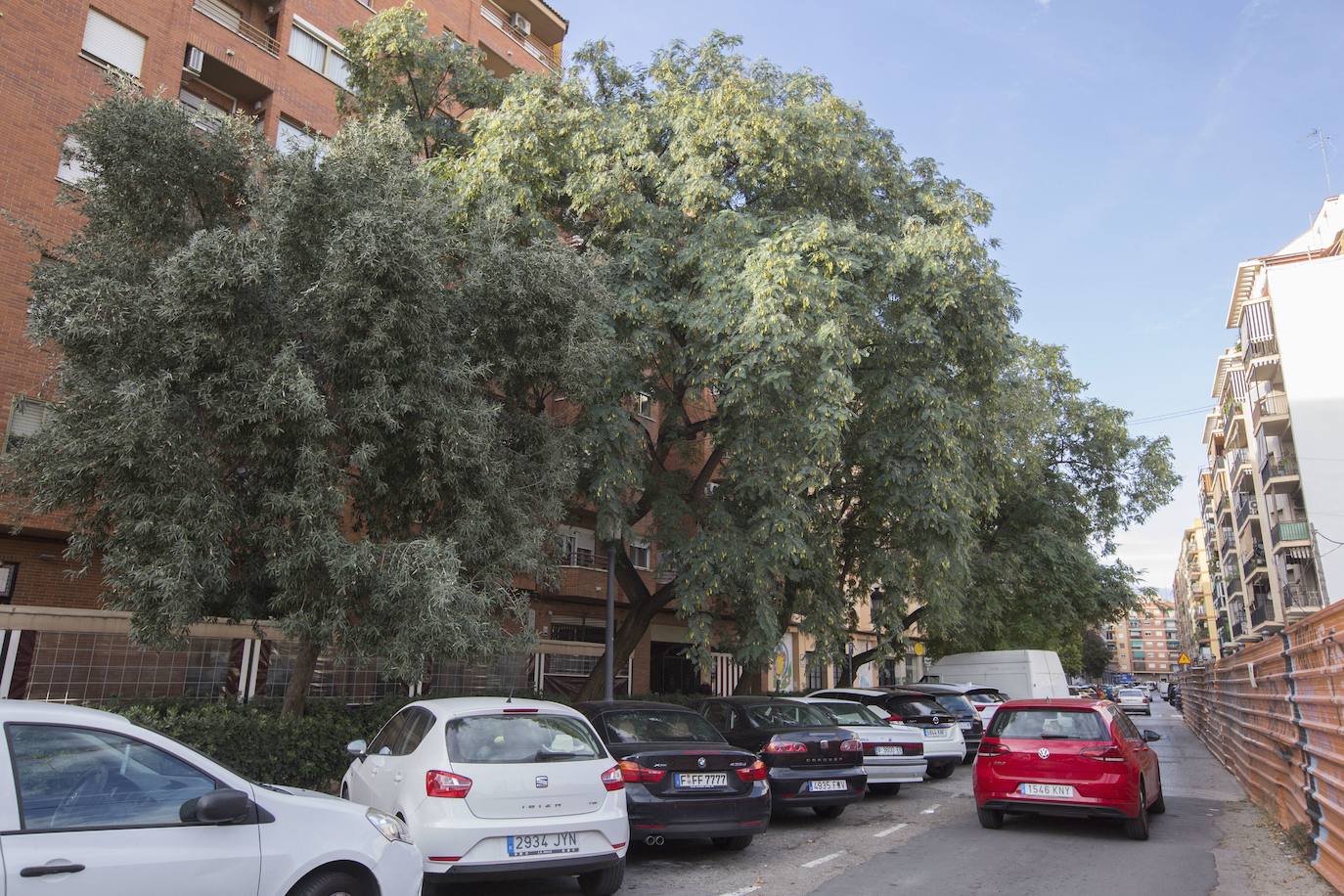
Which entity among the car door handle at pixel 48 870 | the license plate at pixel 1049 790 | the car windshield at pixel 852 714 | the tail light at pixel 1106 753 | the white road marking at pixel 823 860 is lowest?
the white road marking at pixel 823 860

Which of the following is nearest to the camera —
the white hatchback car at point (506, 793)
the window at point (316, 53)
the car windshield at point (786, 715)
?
the white hatchback car at point (506, 793)

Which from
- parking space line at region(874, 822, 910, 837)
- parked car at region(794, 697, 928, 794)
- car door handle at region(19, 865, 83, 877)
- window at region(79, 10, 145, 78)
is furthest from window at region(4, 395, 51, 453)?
parking space line at region(874, 822, 910, 837)

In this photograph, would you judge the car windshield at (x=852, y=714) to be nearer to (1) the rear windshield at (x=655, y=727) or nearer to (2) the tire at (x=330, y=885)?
(1) the rear windshield at (x=655, y=727)

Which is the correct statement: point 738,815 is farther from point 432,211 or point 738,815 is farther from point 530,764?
point 432,211

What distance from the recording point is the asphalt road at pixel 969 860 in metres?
7.31

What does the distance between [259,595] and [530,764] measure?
5.15 m

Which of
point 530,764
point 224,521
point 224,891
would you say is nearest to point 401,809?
point 530,764

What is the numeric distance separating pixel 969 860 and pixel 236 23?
2083 cm

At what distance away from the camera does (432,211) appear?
10.0m

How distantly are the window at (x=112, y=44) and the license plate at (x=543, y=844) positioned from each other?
15.6m

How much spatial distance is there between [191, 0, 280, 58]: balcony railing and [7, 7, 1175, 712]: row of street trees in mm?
3990

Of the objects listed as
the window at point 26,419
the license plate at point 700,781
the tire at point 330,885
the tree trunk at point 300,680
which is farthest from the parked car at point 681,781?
the window at point 26,419

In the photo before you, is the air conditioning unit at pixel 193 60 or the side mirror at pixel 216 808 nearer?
the side mirror at pixel 216 808

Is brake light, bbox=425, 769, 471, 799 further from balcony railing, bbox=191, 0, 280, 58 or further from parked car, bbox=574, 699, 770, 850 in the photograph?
balcony railing, bbox=191, 0, 280, 58
